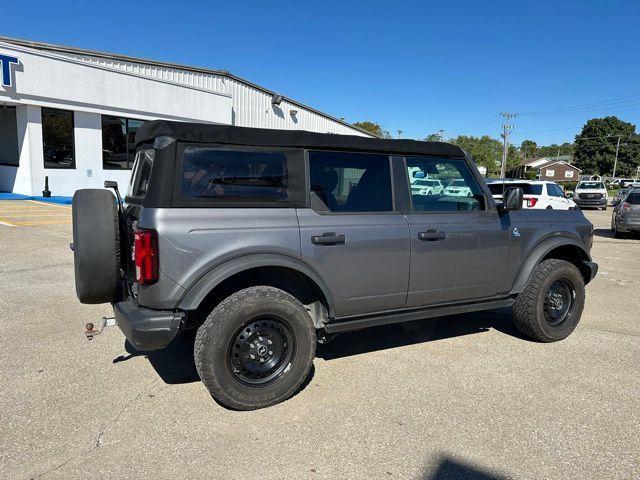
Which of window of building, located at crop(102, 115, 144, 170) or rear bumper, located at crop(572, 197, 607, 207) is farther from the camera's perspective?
rear bumper, located at crop(572, 197, 607, 207)

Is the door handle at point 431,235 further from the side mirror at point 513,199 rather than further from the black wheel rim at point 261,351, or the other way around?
the black wheel rim at point 261,351

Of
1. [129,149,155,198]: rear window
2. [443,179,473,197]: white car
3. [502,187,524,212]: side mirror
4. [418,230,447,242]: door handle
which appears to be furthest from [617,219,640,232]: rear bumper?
[129,149,155,198]: rear window

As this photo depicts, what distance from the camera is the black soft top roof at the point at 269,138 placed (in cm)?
319

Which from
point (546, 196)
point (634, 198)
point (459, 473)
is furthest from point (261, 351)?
point (546, 196)

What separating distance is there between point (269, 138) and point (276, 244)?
2.58ft

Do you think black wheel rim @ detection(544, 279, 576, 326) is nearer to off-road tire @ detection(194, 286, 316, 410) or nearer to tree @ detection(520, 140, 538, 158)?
off-road tire @ detection(194, 286, 316, 410)

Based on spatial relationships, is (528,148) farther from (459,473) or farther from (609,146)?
(459,473)

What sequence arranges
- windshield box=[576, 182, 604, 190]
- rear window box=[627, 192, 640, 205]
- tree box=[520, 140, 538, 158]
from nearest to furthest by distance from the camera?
rear window box=[627, 192, 640, 205] → windshield box=[576, 182, 604, 190] → tree box=[520, 140, 538, 158]

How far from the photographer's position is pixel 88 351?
4273mm

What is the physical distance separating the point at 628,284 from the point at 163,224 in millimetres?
7688

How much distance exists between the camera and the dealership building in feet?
53.3


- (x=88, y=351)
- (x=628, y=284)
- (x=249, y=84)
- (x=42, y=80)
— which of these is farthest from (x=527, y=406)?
(x=249, y=84)

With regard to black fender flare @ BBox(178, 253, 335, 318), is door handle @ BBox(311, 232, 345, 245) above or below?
above

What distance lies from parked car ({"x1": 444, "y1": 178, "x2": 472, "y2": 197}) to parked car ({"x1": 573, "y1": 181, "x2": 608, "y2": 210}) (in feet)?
87.3
